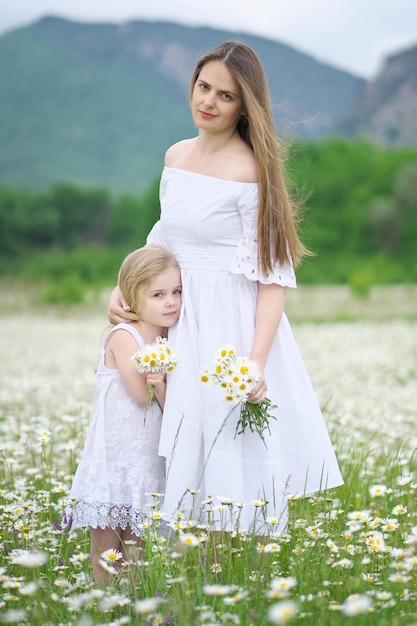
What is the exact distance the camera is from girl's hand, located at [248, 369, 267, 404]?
3.18 metres

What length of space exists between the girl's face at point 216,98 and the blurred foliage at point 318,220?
111ft

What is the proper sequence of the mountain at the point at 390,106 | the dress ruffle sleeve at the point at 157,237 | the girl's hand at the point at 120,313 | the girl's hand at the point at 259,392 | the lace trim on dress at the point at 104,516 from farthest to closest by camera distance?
the mountain at the point at 390,106 < the dress ruffle sleeve at the point at 157,237 < the girl's hand at the point at 120,313 < the lace trim on dress at the point at 104,516 < the girl's hand at the point at 259,392

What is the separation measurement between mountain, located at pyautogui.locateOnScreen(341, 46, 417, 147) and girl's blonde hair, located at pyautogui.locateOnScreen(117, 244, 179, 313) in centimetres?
7444

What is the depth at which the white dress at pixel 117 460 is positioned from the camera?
11.4ft

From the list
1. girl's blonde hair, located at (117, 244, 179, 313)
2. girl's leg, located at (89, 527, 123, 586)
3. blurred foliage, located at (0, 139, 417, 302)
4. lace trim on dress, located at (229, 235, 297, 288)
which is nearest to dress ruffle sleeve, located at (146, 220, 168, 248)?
girl's blonde hair, located at (117, 244, 179, 313)

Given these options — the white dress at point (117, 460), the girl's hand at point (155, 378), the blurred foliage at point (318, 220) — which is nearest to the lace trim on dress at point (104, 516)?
the white dress at point (117, 460)

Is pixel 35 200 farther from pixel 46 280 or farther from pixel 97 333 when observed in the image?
pixel 97 333

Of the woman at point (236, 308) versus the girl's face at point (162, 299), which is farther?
the girl's face at point (162, 299)

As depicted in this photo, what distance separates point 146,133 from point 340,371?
75504 millimetres

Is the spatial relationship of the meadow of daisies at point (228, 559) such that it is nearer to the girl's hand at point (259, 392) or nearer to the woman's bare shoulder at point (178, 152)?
the girl's hand at point (259, 392)

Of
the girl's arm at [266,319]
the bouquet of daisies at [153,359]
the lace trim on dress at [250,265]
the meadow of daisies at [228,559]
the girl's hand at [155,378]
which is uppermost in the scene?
the lace trim on dress at [250,265]

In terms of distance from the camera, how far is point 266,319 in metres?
3.38

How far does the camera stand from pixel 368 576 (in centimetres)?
283

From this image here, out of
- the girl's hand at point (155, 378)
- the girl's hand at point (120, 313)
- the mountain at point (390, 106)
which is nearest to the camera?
the girl's hand at point (155, 378)
